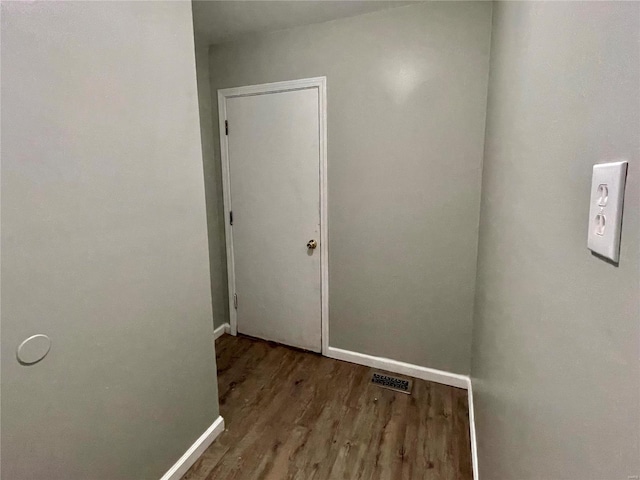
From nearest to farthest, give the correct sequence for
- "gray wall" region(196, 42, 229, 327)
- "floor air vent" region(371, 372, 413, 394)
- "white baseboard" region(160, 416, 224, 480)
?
"white baseboard" region(160, 416, 224, 480)
"floor air vent" region(371, 372, 413, 394)
"gray wall" region(196, 42, 229, 327)

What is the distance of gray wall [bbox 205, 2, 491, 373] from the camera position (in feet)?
6.52

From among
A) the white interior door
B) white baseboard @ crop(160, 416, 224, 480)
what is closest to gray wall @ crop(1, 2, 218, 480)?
white baseboard @ crop(160, 416, 224, 480)

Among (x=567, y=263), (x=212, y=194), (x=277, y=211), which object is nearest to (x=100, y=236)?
(x=567, y=263)

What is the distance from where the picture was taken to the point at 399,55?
2.07 meters

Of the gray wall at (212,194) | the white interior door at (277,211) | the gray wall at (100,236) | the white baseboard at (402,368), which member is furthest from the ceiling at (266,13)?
the white baseboard at (402,368)

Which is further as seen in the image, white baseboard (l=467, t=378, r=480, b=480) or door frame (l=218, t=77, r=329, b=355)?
door frame (l=218, t=77, r=329, b=355)

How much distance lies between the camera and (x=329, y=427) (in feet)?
6.38

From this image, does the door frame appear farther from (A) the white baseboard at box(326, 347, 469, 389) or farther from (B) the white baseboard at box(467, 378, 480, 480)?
(B) the white baseboard at box(467, 378, 480, 480)

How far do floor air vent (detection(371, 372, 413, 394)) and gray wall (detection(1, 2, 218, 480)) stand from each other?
1.28 meters

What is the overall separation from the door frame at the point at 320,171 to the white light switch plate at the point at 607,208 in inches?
78.9

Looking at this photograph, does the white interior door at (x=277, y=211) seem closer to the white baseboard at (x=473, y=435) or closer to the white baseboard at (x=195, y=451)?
the white baseboard at (x=195, y=451)

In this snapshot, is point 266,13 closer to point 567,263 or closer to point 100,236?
point 100,236

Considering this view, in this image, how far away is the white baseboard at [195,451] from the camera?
1.58 m

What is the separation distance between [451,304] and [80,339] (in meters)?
2.00
